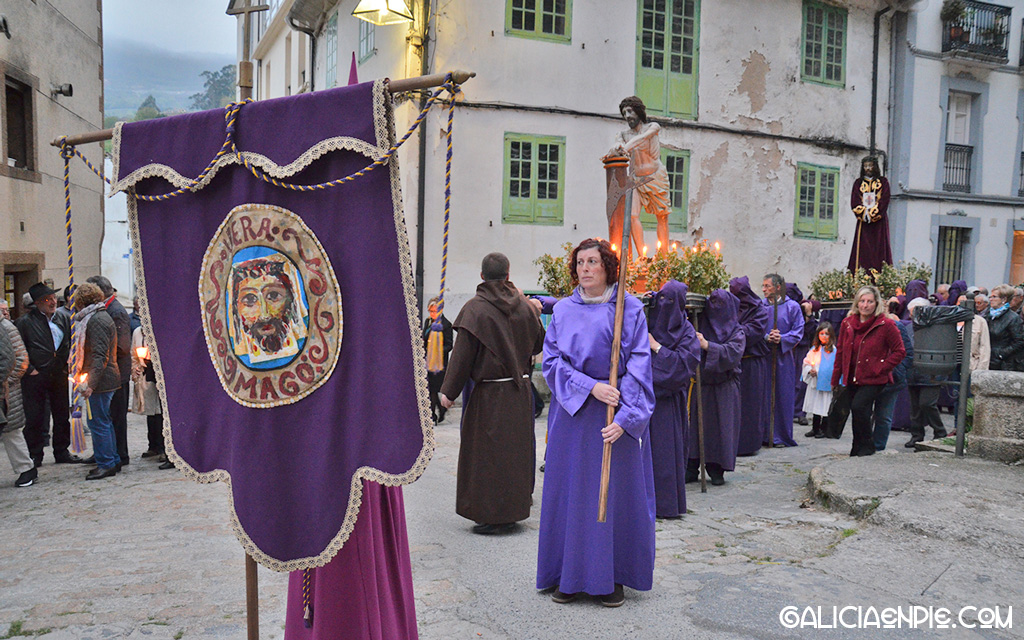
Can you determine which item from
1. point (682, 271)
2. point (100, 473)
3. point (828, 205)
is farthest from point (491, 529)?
point (828, 205)

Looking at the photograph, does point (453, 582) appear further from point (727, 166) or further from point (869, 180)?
point (727, 166)

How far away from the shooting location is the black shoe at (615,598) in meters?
4.59

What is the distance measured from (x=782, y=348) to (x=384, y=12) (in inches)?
307

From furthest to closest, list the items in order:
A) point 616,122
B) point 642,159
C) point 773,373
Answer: point 616,122 < point 773,373 < point 642,159

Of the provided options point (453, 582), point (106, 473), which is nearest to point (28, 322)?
point (106, 473)

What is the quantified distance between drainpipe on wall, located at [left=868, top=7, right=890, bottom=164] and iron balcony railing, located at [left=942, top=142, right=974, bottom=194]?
264 cm

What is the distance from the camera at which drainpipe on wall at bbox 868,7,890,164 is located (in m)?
18.1

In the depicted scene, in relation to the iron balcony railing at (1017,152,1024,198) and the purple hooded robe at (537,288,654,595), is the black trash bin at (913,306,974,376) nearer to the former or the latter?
the purple hooded robe at (537,288,654,595)

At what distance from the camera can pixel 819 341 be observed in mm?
10781

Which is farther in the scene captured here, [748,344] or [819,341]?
[819,341]

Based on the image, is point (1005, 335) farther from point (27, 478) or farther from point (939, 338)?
point (27, 478)

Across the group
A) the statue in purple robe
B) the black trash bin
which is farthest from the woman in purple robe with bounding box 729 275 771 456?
the black trash bin

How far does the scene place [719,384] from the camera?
25.2 feet

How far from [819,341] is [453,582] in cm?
745
